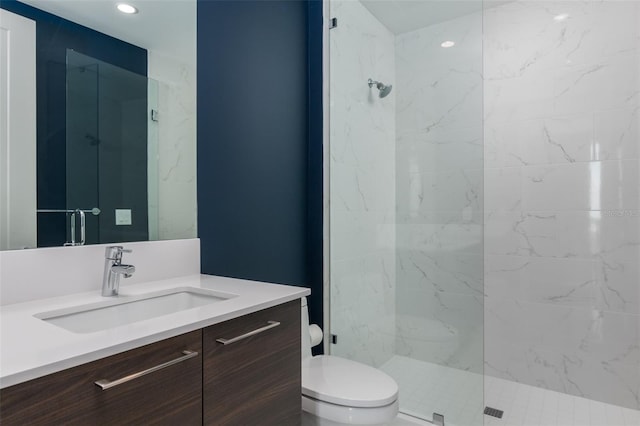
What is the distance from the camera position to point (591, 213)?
2.27 meters

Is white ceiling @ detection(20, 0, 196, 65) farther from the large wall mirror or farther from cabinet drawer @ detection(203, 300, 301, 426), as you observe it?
cabinet drawer @ detection(203, 300, 301, 426)

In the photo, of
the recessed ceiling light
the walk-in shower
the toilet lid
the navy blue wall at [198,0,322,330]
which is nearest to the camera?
the recessed ceiling light

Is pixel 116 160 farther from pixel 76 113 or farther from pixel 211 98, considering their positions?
pixel 211 98

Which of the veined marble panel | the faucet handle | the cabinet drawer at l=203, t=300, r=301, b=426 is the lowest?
the veined marble panel

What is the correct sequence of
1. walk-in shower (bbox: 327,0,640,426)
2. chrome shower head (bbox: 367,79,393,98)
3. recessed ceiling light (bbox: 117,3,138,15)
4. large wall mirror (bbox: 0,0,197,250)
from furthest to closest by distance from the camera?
1. chrome shower head (bbox: 367,79,393,98)
2. walk-in shower (bbox: 327,0,640,426)
3. recessed ceiling light (bbox: 117,3,138,15)
4. large wall mirror (bbox: 0,0,197,250)

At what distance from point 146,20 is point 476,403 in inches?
91.2

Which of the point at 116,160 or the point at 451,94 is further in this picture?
the point at 451,94

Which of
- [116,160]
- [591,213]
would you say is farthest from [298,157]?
[591,213]

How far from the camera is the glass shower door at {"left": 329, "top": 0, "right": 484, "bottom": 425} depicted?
2035 mm

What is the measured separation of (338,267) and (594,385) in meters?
1.67

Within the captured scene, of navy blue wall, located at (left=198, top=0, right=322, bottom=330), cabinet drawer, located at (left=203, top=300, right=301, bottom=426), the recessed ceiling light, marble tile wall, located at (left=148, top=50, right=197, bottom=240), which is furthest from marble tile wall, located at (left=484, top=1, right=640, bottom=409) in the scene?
the recessed ceiling light

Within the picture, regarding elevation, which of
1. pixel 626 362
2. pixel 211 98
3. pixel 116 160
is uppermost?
pixel 211 98

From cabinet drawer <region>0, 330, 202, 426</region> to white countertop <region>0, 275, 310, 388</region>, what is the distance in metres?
0.02

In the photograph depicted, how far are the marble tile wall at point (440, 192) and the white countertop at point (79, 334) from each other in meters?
1.12
